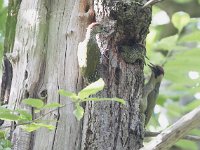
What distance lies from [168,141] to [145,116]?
1.94 feet

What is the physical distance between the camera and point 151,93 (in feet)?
7.03

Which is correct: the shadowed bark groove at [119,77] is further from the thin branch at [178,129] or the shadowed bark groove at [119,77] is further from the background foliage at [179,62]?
the background foliage at [179,62]

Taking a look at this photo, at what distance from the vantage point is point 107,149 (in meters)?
1.63

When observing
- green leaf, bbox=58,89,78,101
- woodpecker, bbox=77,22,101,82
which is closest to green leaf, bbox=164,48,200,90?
woodpecker, bbox=77,22,101,82

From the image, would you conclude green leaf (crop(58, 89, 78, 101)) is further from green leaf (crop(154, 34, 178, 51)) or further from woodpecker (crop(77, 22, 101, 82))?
green leaf (crop(154, 34, 178, 51))

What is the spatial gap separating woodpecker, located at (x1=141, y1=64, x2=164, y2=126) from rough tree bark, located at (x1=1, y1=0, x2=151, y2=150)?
215 mm

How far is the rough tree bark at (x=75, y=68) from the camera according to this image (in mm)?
1651

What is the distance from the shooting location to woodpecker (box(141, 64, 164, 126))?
199cm

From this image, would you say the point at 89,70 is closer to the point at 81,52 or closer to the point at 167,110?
the point at 81,52

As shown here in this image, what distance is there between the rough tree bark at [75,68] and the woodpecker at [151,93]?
0.70ft

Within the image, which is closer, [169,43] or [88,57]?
[88,57]

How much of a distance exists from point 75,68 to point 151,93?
1.74ft

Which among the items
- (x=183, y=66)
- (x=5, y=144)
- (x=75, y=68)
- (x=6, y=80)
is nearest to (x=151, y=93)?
(x=183, y=66)

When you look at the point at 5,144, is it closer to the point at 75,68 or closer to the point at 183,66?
the point at 75,68
